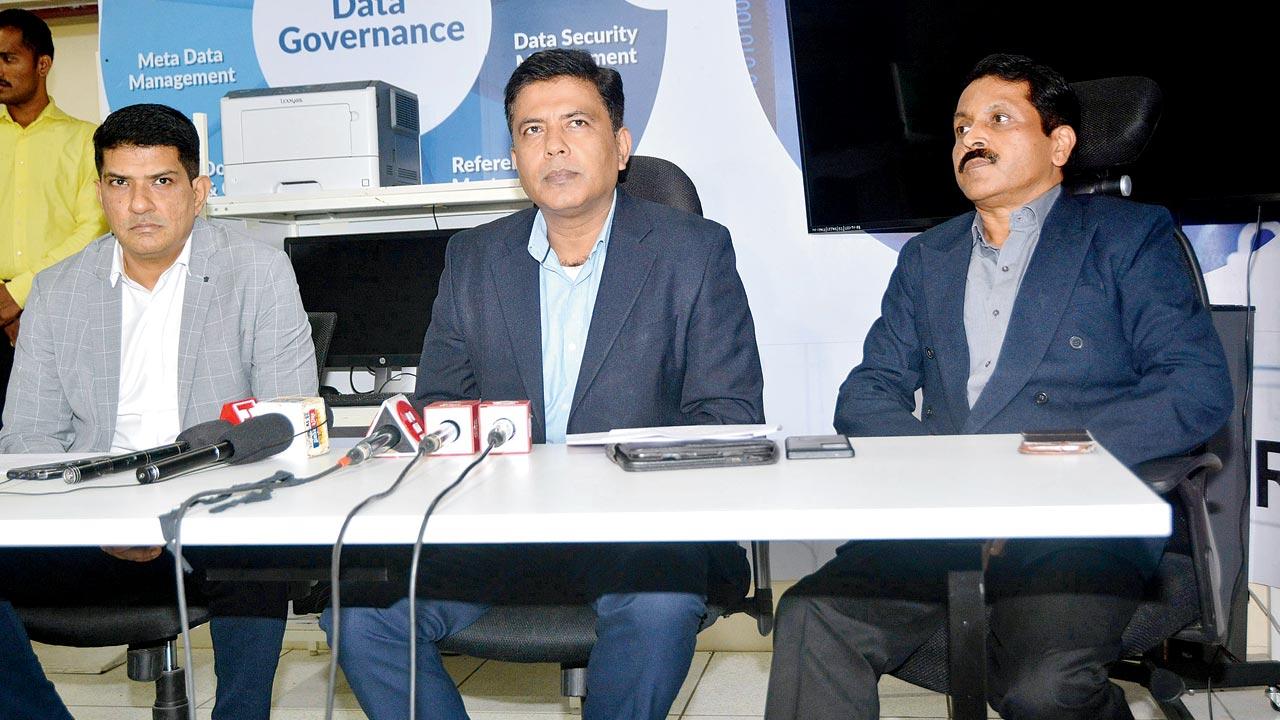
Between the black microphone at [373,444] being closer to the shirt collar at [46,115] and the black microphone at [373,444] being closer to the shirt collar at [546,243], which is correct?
the shirt collar at [546,243]

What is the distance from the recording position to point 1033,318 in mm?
1988

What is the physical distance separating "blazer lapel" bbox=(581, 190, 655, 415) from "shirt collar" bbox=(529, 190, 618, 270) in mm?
41

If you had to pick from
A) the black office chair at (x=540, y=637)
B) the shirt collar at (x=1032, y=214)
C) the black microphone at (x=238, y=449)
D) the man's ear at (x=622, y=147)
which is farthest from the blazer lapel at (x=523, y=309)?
the shirt collar at (x=1032, y=214)

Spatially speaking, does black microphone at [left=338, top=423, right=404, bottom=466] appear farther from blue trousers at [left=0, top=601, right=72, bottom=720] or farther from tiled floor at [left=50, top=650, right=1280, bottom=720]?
tiled floor at [left=50, top=650, right=1280, bottom=720]

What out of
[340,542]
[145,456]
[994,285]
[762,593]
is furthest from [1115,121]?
[145,456]

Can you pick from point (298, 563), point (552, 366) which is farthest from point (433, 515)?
point (552, 366)

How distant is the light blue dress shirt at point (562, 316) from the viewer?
2.12 metres

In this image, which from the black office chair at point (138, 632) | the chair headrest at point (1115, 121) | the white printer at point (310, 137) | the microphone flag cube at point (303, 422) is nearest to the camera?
the microphone flag cube at point (303, 422)

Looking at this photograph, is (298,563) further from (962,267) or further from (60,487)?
(962,267)

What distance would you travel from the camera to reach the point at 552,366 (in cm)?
213

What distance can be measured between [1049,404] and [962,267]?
328 millimetres

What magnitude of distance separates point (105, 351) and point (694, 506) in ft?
5.11

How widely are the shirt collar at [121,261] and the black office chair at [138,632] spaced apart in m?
Answer: 0.70

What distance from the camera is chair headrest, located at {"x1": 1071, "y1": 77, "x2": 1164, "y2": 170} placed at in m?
2.01
